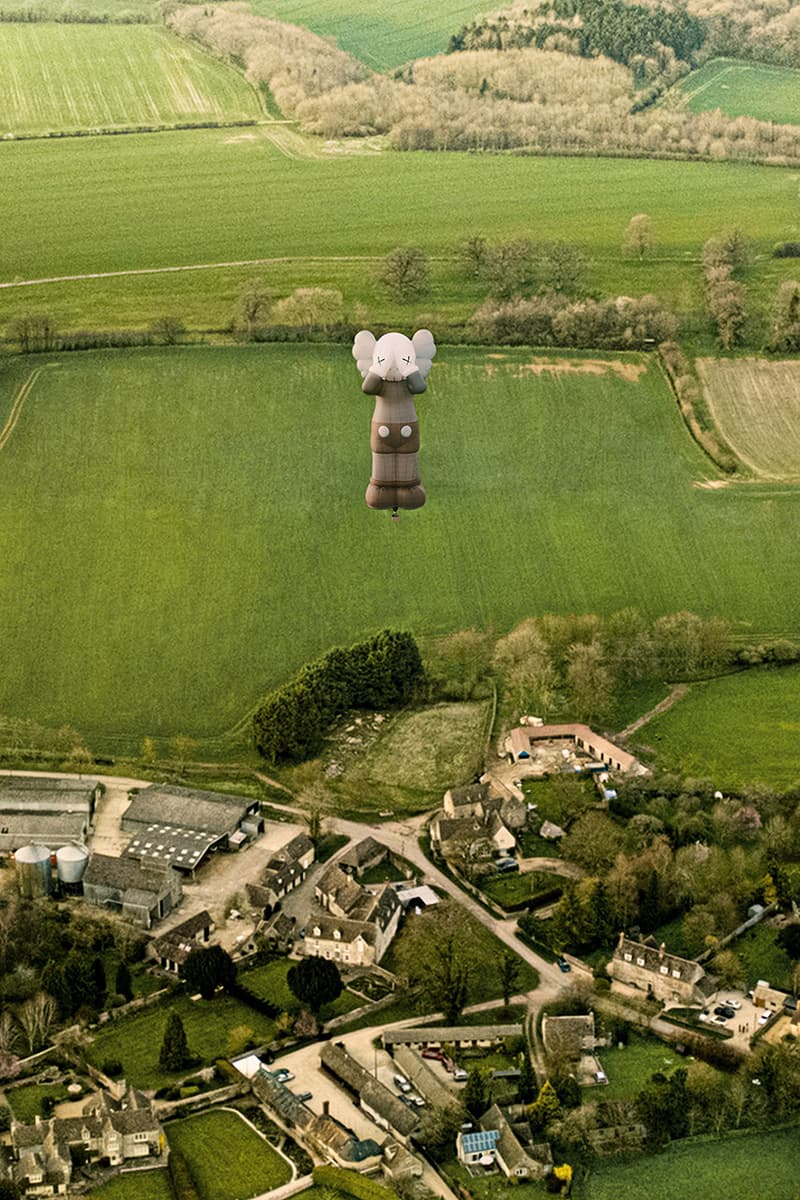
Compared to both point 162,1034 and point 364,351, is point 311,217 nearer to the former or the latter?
point 364,351

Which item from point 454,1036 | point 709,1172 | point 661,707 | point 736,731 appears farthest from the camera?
point 661,707

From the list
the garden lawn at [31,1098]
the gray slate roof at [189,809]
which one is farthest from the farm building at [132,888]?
the garden lawn at [31,1098]

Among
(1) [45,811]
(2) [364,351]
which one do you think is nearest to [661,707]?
(1) [45,811]

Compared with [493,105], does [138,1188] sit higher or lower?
lower

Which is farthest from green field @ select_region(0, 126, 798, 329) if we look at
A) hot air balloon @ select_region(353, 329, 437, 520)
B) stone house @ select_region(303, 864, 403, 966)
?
hot air balloon @ select_region(353, 329, 437, 520)

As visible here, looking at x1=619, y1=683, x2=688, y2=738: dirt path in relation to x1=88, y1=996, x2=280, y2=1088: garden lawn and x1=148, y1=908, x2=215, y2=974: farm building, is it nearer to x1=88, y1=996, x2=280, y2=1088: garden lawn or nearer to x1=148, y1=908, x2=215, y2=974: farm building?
x1=148, y1=908, x2=215, y2=974: farm building

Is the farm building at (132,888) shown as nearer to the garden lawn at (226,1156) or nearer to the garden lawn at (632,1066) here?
the garden lawn at (226,1156)

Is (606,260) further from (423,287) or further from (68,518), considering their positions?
(68,518)
